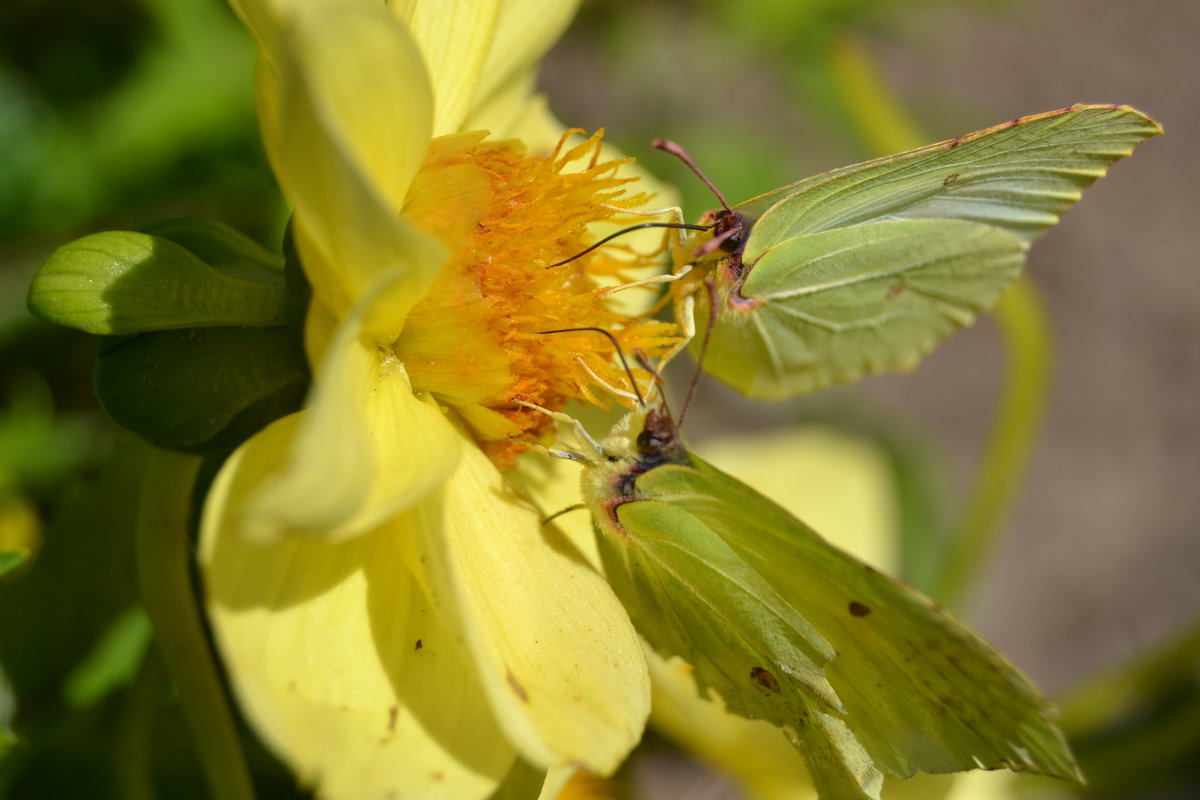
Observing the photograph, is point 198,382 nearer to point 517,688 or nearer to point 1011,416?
point 517,688

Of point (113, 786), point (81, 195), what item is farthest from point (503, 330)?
point (81, 195)

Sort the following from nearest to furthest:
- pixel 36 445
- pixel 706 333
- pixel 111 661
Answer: pixel 111 661
pixel 706 333
pixel 36 445

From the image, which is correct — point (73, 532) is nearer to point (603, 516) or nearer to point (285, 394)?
point (285, 394)

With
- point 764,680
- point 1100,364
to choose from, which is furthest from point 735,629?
point 1100,364

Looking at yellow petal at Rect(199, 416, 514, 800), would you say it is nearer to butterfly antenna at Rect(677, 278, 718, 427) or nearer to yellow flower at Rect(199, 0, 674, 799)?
yellow flower at Rect(199, 0, 674, 799)

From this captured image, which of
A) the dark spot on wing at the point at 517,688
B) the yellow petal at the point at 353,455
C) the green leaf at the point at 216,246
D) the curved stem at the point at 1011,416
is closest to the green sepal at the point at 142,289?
the green leaf at the point at 216,246
